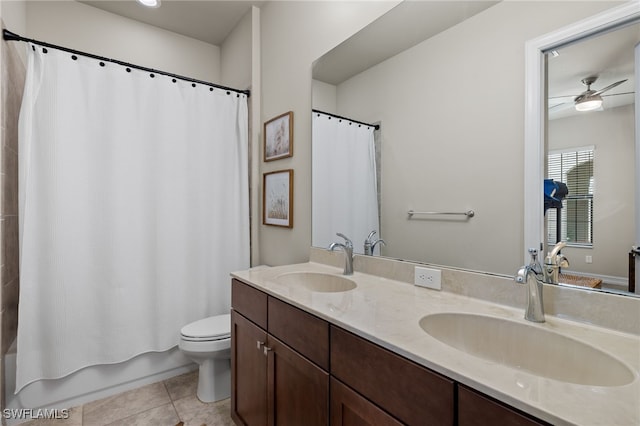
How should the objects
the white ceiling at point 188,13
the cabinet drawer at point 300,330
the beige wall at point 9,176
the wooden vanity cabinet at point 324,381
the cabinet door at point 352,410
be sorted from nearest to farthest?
1. the wooden vanity cabinet at point 324,381
2. the cabinet door at point 352,410
3. the cabinet drawer at point 300,330
4. the beige wall at point 9,176
5. the white ceiling at point 188,13

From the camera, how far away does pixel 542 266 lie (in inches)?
40.1

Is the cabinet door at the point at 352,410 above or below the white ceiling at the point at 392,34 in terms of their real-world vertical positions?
below

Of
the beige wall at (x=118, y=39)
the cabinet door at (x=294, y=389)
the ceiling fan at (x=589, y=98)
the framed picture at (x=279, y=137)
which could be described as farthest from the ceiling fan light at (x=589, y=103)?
the beige wall at (x=118, y=39)

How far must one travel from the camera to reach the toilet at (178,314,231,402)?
6.18 feet

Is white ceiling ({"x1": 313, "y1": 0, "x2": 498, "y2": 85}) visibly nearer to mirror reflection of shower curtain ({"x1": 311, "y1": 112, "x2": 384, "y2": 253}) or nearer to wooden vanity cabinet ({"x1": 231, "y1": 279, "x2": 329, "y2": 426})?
mirror reflection of shower curtain ({"x1": 311, "y1": 112, "x2": 384, "y2": 253})

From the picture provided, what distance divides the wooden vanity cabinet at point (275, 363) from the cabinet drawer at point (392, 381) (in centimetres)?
9

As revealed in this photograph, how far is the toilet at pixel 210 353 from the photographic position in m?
1.88

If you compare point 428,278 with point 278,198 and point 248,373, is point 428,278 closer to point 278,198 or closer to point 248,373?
point 248,373

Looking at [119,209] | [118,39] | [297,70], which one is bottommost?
[119,209]

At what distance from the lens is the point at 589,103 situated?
93 centimetres

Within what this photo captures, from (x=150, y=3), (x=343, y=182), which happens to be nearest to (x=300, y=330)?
(x=343, y=182)

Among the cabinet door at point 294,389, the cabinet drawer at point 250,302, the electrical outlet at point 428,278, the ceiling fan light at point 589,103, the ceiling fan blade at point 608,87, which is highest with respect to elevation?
the ceiling fan blade at point 608,87

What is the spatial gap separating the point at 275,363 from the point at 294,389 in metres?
0.16

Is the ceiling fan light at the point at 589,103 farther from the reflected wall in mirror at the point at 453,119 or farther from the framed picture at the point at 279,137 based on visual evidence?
the framed picture at the point at 279,137
